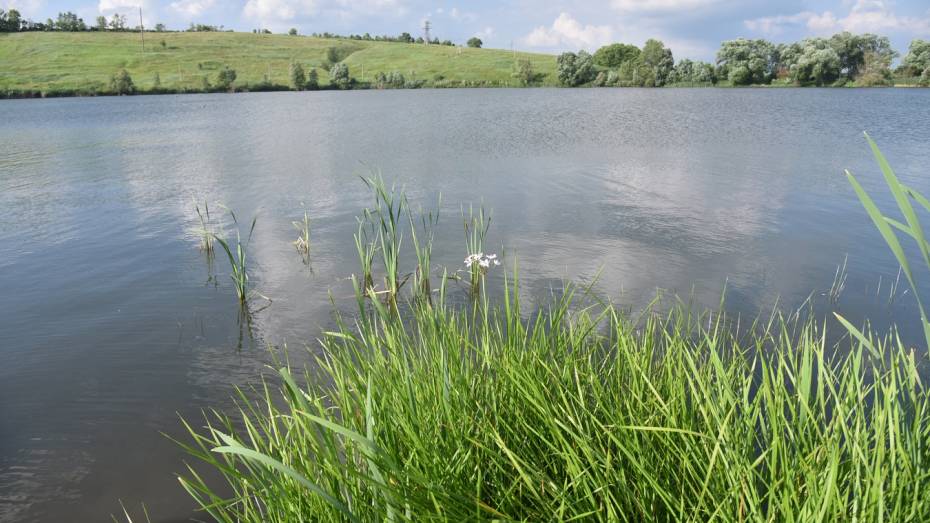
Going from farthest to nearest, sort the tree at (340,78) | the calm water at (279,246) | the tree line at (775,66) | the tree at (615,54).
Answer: the tree at (615,54)
the tree at (340,78)
the tree line at (775,66)
the calm water at (279,246)

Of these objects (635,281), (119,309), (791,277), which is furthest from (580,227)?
(119,309)

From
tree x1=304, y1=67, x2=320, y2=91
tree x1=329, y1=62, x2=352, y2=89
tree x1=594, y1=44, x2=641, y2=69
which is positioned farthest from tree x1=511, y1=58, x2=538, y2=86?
tree x1=304, y1=67, x2=320, y2=91

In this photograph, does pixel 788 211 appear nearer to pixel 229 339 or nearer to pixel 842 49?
pixel 229 339

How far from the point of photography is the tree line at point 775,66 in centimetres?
7644

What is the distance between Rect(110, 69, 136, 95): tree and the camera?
78438mm

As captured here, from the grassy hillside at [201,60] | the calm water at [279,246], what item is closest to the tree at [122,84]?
the grassy hillside at [201,60]

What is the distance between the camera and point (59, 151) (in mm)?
22188

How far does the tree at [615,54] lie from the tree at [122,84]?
86.5 m

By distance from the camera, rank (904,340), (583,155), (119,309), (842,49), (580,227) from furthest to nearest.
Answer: (842,49)
(583,155)
(580,227)
(119,309)
(904,340)

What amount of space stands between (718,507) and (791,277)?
7.23 meters

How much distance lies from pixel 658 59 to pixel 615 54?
100 ft

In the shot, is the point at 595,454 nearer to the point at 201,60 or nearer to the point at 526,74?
the point at 526,74

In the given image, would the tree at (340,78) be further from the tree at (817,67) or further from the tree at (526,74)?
the tree at (817,67)

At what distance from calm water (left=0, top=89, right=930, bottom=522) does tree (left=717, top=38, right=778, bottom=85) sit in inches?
2563
